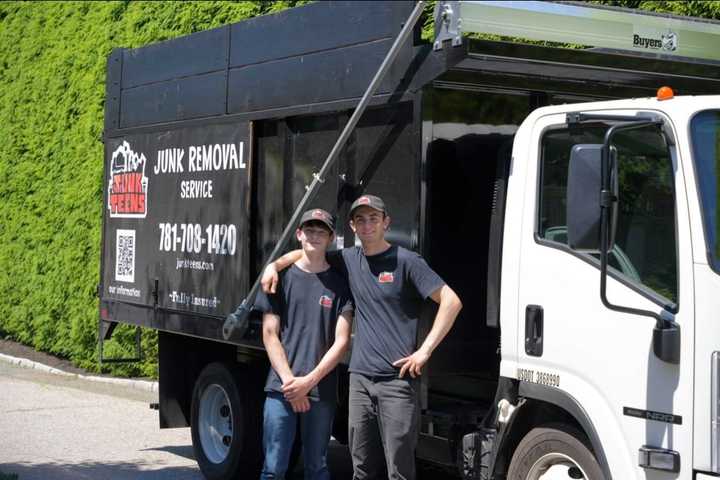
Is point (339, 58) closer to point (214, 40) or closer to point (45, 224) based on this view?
point (214, 40)

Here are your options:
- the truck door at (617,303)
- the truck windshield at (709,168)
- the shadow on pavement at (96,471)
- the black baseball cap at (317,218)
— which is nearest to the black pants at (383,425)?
the truck door at (617,303)

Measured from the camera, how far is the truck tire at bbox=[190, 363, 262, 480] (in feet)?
26.2

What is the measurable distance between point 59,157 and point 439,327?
10932 mm

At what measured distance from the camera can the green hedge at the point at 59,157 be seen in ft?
47.1

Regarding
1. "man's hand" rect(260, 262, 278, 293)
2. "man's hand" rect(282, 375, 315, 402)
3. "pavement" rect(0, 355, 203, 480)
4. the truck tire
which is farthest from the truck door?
"pavement" rect(0, 355, 203, 480)

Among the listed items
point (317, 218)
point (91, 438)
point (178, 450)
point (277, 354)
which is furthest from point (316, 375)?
point (91, 438)

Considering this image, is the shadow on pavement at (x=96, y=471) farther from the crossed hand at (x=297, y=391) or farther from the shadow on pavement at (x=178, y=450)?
the crossed hand at (x=297, y=391)

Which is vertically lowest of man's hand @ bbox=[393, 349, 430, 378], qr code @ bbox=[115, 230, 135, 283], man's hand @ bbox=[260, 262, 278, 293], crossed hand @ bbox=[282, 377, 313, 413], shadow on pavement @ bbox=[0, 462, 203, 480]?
shadow on pavement @ bbox=[0, 462, 203, 480]

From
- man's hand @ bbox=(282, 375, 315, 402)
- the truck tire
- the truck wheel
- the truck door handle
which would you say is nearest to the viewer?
the truck wheel

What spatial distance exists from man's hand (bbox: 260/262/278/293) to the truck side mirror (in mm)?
1920

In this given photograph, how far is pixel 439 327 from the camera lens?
19.3ft

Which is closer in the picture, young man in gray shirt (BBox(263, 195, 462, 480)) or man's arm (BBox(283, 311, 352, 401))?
young man in gray shirt (BBox(263, 195, 462, 480))

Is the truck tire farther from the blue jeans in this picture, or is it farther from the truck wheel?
the truck wheel

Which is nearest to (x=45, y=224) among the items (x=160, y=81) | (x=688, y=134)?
(x=160, y=81)
